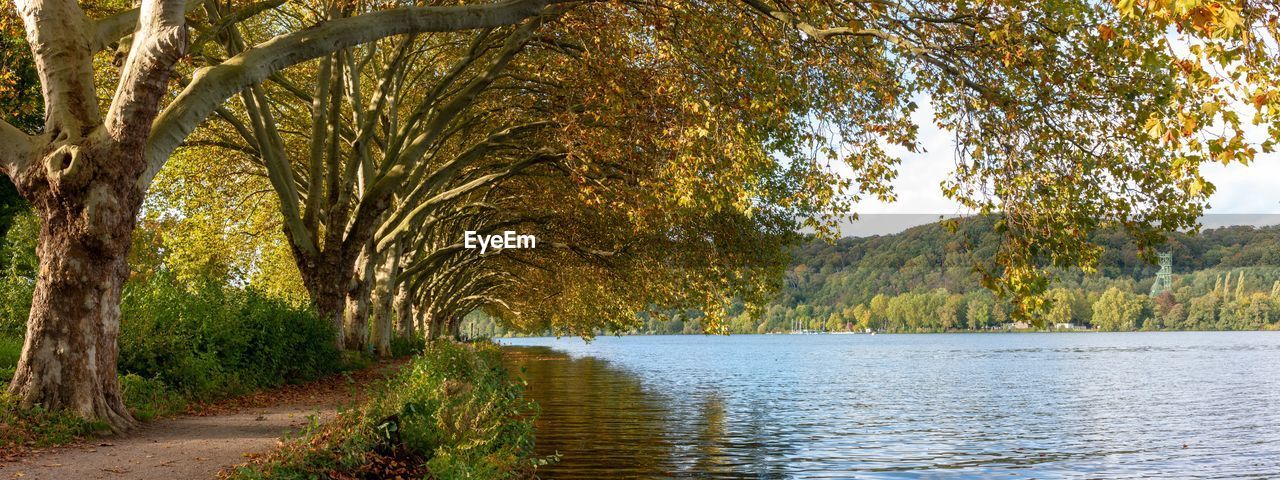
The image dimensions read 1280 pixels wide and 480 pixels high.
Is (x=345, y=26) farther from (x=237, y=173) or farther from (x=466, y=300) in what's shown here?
(x=466, y=300)

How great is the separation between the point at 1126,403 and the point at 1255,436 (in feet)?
34.0

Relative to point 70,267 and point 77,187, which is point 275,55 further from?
point 70,267

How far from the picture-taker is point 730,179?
13883 mm

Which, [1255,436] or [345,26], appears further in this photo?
[1255,436]

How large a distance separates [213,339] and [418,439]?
24.9ft

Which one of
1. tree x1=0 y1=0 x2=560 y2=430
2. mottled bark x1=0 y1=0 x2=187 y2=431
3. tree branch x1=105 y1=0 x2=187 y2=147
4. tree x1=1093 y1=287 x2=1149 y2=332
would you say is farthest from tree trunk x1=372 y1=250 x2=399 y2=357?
tree x1=1093 y1=287 x2=1149 y2=332

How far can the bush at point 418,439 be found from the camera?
399 inches

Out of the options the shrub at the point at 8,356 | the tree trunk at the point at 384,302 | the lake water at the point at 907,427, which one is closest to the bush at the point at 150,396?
the shrub at the point at 8,356

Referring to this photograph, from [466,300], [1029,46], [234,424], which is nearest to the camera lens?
[1029,46]

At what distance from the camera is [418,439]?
12766mm

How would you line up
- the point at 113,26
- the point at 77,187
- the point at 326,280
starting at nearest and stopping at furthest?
the point at 77,187
the point at 113,26
the point at 326,280

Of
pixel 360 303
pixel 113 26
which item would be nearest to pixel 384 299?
pixel 360 303

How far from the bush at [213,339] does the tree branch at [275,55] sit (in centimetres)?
530

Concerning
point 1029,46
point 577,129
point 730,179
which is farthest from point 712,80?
point 1029,46
